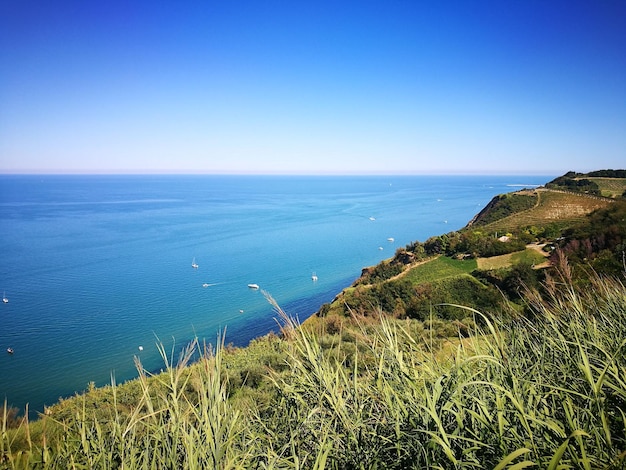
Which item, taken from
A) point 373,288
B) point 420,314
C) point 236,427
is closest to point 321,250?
point 373,288

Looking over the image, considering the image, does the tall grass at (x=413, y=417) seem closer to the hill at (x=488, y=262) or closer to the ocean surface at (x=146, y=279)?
the ocean surface at (x=146, y=279)

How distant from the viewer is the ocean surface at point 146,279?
77.4 ft

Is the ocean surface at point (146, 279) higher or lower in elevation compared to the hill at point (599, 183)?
lower

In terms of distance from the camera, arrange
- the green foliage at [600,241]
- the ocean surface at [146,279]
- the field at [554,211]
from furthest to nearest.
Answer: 1. the field at [554,211]
2. the ocean surface at [146,279]
3. the green foliage at [600,241]

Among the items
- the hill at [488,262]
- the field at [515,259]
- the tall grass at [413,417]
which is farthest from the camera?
the field at [515,259]

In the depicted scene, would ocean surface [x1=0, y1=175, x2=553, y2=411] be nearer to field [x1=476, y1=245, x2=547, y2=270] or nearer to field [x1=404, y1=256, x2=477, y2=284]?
field [x1=404, y1=256, x2=477, y2=284]

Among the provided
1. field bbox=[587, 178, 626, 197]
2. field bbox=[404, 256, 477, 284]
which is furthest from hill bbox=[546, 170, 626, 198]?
field bbox=[404, 256, 477, 284]

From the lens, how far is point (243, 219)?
80812 mm

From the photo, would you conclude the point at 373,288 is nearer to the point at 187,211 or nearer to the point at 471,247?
the point at 471,247

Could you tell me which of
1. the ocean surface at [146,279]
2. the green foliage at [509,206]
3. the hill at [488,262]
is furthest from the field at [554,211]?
the ocean surface at [146,279]

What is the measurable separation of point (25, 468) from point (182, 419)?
101 cm

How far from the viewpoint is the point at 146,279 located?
3888 centimetres

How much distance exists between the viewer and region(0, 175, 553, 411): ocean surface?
928 inches

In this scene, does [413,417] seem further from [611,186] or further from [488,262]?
[611,186]
